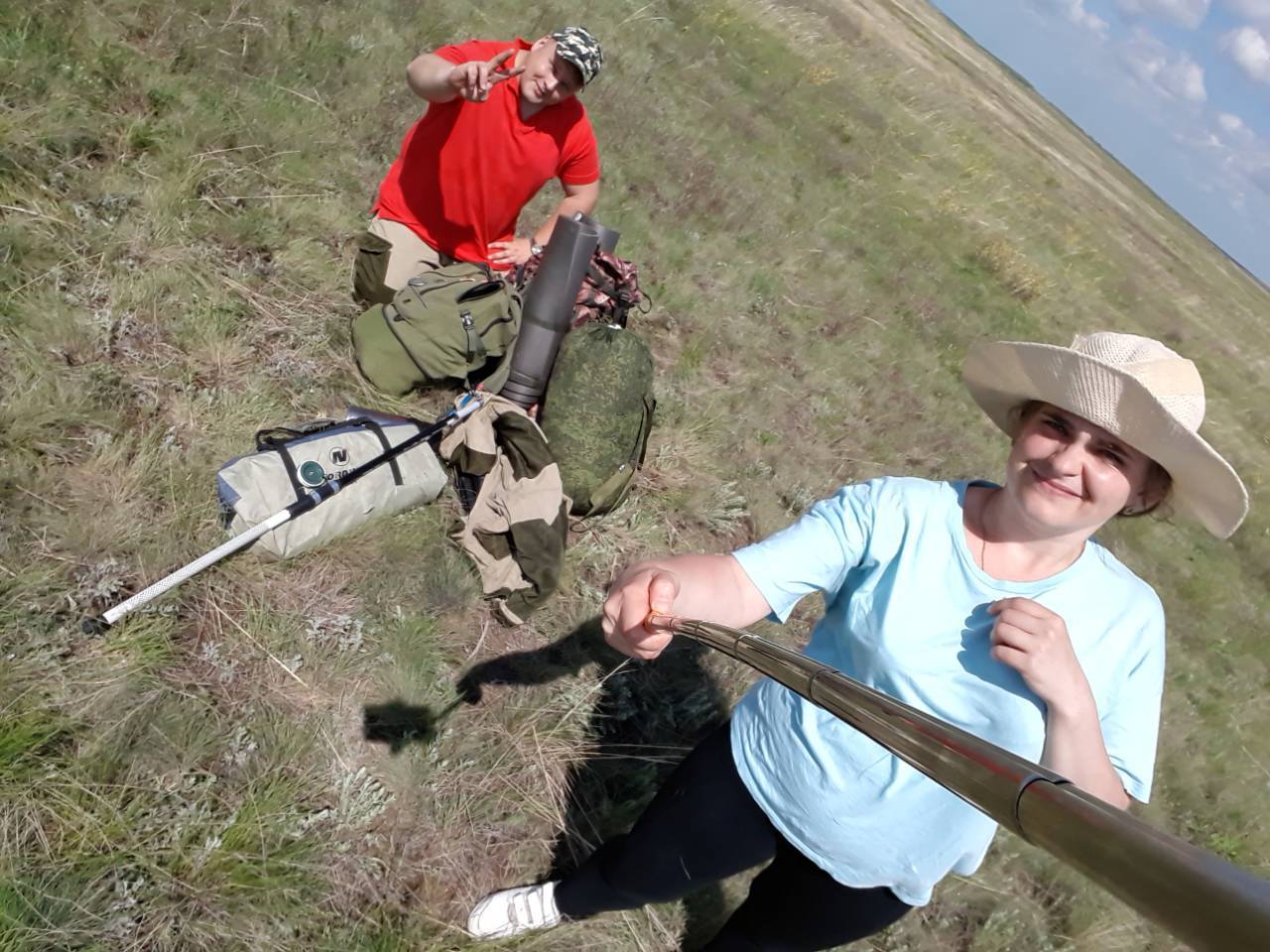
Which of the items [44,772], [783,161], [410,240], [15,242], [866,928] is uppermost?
[783,161]

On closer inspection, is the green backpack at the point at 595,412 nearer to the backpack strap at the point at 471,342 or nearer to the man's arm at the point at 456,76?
the backpack strap at the point at 471,342

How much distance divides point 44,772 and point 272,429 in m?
1.62

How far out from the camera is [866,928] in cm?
230

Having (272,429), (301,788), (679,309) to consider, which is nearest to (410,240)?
(272,429)

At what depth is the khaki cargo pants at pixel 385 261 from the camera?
4652mm

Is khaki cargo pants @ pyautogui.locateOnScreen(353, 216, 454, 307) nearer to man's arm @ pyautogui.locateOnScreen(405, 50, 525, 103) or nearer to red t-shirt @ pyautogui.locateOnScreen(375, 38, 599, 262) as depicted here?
red t-shirt @ pyautogui.locateOnScreen(375, 38, 599, 262)

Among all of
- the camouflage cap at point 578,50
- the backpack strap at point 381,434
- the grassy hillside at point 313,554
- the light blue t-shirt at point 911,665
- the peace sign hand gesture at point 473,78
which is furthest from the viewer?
the camouflage cap at point 578,50

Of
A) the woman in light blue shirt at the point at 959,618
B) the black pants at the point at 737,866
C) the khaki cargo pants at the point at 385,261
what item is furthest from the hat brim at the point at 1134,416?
the khaki cargo pants at the point at 385,261

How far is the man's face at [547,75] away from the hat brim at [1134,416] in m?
3.19

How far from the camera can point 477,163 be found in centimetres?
468

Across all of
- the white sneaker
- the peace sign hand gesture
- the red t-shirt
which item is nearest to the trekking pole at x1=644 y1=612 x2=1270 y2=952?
the white sneaker

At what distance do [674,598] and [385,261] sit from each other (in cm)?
360

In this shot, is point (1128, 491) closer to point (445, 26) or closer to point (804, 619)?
point (804, 619)

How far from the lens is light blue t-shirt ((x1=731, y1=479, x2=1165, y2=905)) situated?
1939mm
